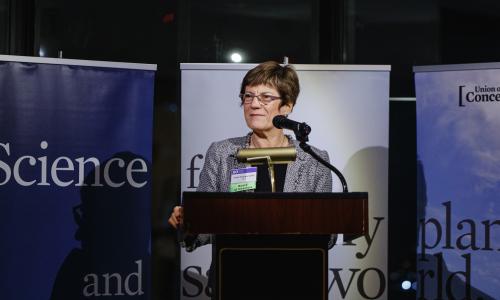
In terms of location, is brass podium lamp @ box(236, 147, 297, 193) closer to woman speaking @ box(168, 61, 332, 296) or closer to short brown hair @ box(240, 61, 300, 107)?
woman speaking @ box(168, 61, 332, 296)

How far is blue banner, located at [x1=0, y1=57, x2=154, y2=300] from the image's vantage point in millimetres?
4078

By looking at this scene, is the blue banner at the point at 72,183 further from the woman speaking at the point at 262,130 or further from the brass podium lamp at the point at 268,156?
the brass podium lamp at the point at 268,156

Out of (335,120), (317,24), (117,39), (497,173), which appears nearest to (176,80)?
(117,39)

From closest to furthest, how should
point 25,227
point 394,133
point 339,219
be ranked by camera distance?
point 339,219, point 25,227, point 394,133

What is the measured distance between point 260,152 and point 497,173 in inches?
78.8

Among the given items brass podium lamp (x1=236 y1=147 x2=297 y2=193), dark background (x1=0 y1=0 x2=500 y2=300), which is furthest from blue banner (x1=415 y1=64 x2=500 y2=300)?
brass podium lamp (x1=236 y1=147 x2=297 y2=193)

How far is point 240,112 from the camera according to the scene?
4.21m

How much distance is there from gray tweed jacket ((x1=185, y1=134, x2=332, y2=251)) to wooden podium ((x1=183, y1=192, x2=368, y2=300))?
1.71ft

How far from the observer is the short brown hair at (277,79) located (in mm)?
3508

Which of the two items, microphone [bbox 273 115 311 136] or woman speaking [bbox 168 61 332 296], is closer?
microphone [bbox 273 115 311 136]

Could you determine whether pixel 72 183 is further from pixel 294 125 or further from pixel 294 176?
pixel 294 125

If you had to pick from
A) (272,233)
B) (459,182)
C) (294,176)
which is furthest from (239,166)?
(459,182)

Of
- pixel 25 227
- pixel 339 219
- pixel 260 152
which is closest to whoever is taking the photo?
pixel 339 219

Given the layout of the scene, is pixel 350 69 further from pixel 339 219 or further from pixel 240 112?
pixel 339 219
